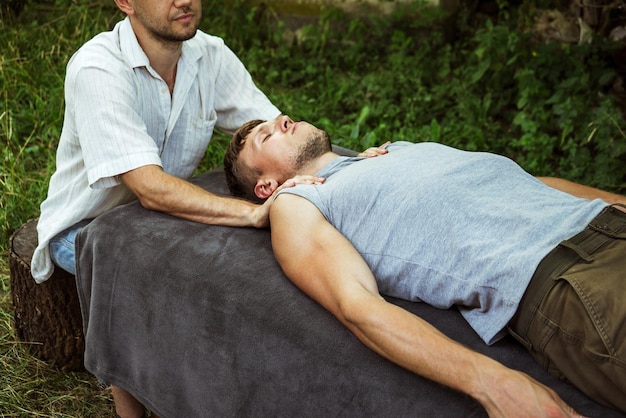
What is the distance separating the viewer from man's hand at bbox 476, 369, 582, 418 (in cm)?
186

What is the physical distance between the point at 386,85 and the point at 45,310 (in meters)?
2.91

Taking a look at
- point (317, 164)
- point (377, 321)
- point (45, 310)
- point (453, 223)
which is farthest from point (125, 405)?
point (453, 223)

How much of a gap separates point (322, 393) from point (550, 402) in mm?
586

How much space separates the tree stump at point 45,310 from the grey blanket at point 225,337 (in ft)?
1.03

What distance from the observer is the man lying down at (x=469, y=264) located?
77.7 inches

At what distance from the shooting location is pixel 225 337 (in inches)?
93.9

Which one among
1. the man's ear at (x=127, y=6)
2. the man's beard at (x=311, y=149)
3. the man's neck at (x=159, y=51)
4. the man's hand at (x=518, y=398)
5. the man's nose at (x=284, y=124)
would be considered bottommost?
the man's hand at (x=518, y=398)

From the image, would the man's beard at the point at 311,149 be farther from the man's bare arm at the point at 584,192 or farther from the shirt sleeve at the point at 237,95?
the man's bare arm at the point at 584,192

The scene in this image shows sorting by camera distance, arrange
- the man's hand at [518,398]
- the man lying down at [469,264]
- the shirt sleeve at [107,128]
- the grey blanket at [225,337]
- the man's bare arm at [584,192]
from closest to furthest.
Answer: the man's hand at [518,398], the man lying down at [469,264], the grey blanket at [225,337], the shirt sleeve at [107,128], the man's bare arm at [584,192]

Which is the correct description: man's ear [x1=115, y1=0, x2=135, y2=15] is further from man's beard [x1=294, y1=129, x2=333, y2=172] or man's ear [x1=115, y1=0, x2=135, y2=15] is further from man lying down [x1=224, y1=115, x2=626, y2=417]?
man lying down [x1=224, y1=115, x2=626, y2=417]

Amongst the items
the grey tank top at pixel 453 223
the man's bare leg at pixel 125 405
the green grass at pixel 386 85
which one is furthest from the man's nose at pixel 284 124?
the green grass at pixel 386 85

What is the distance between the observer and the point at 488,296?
2.19m

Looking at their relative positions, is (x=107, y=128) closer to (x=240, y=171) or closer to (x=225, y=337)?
(x=240, y=171)

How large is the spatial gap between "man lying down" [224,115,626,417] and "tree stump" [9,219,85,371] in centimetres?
105
